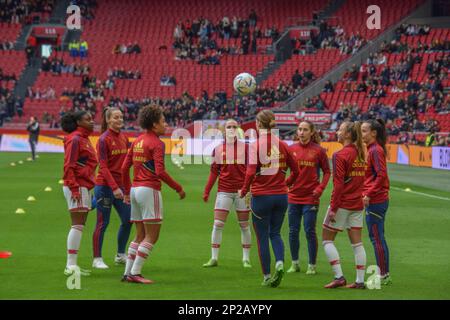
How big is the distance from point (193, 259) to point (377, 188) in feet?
11.2

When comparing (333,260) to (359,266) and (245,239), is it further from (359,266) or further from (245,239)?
(245,239)

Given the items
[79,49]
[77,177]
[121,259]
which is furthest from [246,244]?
[79,49]

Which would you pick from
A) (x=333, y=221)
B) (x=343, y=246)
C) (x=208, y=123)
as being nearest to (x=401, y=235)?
(x=343, y=246)

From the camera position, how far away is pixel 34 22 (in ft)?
209

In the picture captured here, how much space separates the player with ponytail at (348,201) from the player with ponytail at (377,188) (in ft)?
0.70

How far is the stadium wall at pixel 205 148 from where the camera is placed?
123 ft

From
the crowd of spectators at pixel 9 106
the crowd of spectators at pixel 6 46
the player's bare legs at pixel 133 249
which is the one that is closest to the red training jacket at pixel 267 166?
the player's bare legs at pixel 133 249

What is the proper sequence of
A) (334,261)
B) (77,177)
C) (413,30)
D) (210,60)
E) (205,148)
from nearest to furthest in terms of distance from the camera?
1. (334,261)
2. (77,177)
3. (205,148)
4. (413,30)
5. (210,60)

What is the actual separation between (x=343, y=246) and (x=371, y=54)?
4114cm

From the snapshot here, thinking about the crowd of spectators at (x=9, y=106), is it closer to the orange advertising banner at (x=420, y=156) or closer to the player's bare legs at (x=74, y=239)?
the orange advertising banner at (x=420, y=156)

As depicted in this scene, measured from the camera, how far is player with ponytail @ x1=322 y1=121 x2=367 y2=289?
35.0 feet

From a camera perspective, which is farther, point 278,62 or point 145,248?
point 278,62

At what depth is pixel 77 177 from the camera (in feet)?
38.1

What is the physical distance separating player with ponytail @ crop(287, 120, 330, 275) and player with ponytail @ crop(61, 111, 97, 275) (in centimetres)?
Result: 280
